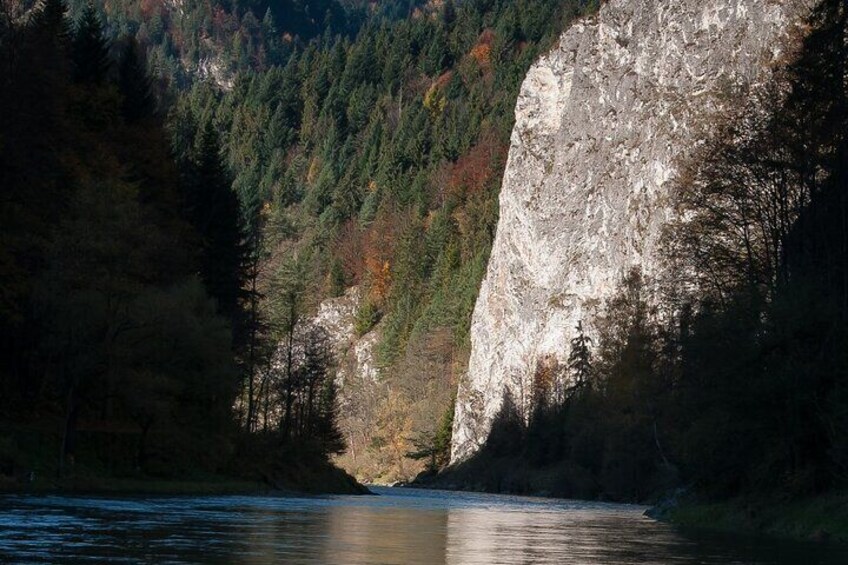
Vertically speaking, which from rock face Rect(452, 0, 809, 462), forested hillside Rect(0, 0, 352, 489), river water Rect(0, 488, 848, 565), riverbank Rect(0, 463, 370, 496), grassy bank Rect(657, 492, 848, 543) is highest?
rock face Rect(452, 0, 809, 462)

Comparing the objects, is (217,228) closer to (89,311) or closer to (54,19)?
(54,19)

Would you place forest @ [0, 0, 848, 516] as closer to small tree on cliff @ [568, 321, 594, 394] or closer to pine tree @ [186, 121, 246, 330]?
pine tree @ [186, 121, 246, 330]

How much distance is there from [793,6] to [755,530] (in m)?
85.7

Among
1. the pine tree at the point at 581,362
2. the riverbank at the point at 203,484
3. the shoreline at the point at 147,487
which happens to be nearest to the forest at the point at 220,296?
the riverbank at the point at 203,484

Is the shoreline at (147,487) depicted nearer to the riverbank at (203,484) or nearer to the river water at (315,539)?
the riverbank at (203,484)

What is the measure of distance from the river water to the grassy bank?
7.23ft

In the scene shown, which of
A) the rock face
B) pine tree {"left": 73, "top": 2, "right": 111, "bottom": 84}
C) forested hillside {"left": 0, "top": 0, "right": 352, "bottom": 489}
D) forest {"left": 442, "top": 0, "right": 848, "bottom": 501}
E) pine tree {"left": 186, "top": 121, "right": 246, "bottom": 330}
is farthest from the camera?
the rock face

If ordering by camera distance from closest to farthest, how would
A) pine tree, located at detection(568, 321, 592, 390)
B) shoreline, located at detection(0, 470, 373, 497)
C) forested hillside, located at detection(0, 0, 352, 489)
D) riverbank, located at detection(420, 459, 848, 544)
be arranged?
riverbank, located at detection(420, 459, 848, 544)
shoreline, located at detection(0, 470, 373, 497)
forested hillside, located at detection(0, 0, 352, 489)
pine tree, located at detection(568, 321, 592, 390)

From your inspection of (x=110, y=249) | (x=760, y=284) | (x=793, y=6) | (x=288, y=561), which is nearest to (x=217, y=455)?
(x=110, y=249)

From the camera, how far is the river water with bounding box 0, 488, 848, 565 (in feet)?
82.1

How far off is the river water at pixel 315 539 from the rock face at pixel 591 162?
8238cm

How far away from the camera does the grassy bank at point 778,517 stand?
128ft

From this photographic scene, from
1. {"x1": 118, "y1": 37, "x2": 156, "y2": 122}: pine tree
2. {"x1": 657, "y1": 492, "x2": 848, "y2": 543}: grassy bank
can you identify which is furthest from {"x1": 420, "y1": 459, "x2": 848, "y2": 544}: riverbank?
{"x1": 118, "y1": 37, "x2": 156, "y2": 122}: pine tree

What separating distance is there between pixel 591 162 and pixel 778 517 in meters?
109
